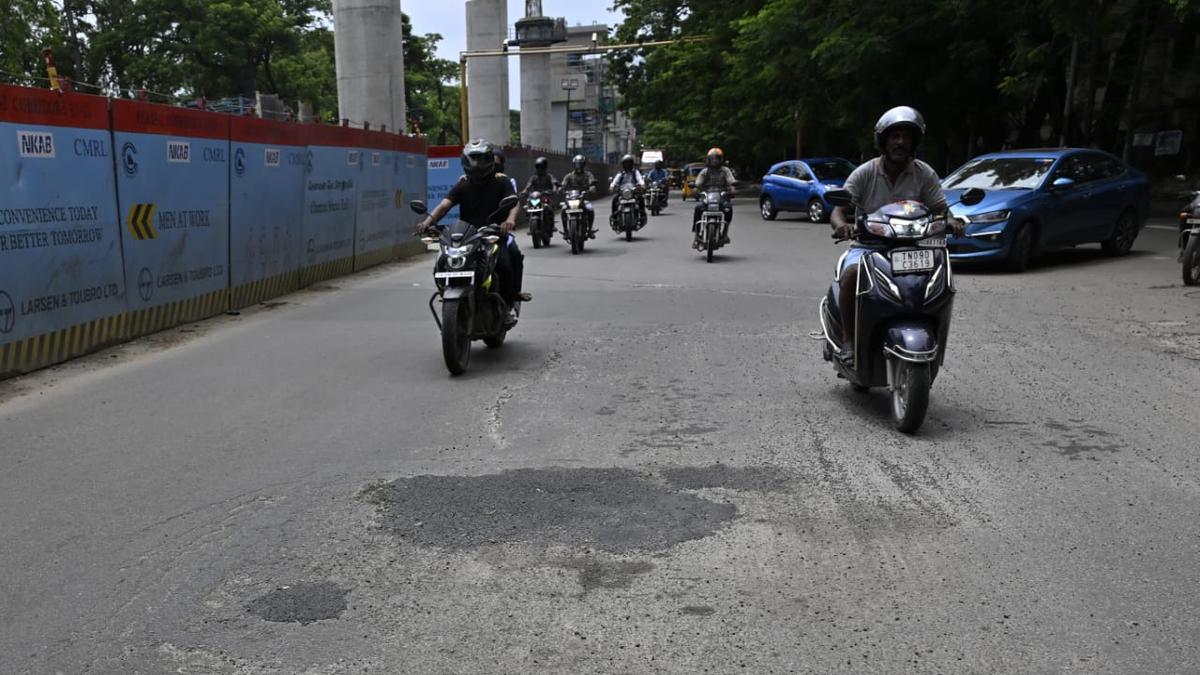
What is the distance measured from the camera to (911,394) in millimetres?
5699

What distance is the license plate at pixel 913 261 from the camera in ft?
19.2

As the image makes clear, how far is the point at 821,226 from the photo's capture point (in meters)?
25.7

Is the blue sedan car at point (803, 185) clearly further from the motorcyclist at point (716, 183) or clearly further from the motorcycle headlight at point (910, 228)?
the motorcycle headlight at point (910, 228)

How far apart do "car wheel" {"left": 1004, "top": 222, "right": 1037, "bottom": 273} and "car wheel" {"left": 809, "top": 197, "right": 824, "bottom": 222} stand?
12.6 m

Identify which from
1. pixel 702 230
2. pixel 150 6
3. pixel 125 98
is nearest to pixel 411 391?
pixel 125 98

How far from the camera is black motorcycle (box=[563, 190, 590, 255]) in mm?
18859

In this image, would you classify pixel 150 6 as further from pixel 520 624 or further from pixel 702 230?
pixel 520 624

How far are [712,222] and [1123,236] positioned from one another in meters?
6.11

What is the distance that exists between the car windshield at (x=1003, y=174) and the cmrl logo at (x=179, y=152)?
31.5 ft

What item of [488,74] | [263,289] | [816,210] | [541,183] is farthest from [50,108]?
[488,74]

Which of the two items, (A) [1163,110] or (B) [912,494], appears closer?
(B) [912,494]

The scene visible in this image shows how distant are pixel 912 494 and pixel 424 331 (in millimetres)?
6213

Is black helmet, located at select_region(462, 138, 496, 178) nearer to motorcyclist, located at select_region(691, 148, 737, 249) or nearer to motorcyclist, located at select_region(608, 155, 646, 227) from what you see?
motorcyclist, located at select_region(691, 148, 737, 249)

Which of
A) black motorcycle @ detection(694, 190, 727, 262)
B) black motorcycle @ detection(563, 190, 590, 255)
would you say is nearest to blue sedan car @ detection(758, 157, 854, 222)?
black motorcycle @ detection(563, 190, 590, 255)
